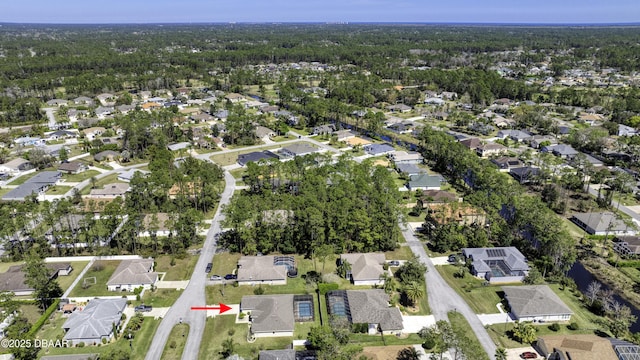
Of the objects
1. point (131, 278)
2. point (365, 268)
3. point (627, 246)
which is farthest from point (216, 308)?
point (627, 246)

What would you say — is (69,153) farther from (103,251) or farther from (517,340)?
(517,340)

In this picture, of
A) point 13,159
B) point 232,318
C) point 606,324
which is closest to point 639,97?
point 606,324

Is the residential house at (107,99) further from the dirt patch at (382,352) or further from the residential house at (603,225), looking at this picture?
the residential house at (603,225)

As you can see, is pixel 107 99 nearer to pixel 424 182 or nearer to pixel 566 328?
pixel 424 182

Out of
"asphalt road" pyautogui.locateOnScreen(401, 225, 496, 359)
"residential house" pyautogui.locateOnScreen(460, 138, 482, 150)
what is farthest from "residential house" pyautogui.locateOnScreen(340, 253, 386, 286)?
"residential house" pyautogui.locateOnScreen(460, 138, 482, 150)

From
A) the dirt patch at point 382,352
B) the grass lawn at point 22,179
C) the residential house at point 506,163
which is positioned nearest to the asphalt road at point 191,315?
the dirt patch at point 382,352

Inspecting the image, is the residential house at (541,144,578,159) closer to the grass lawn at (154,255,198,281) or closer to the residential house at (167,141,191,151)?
the grass lawn at (154,255,198,281)
